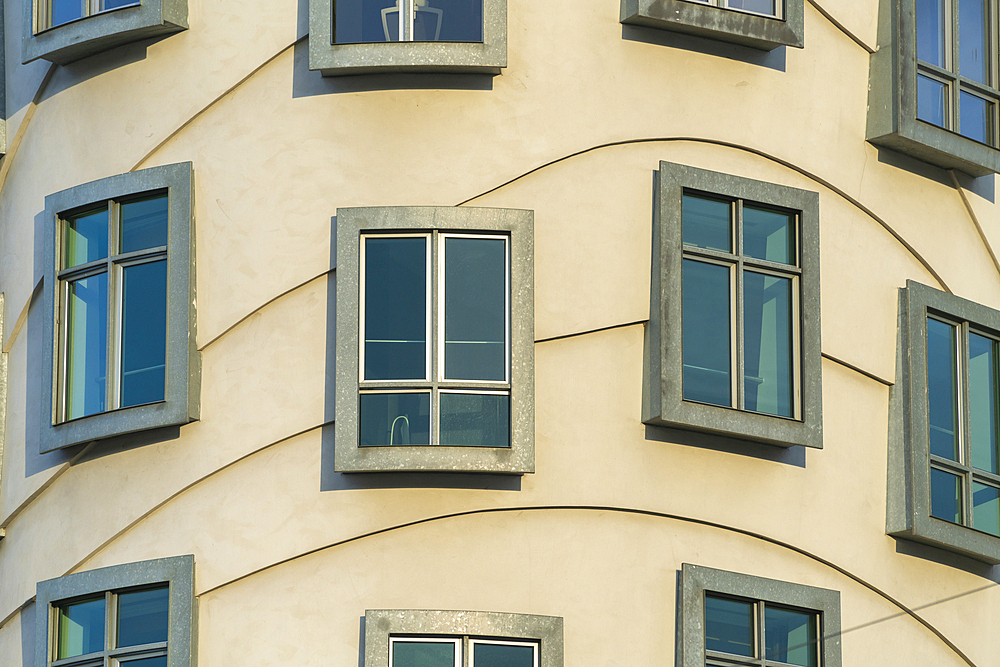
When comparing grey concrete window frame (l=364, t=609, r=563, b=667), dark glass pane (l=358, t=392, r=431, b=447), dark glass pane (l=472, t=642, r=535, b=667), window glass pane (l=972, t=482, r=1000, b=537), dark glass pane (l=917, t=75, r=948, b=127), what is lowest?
dark glass pane (l=472, t=642, r=535, b=667)

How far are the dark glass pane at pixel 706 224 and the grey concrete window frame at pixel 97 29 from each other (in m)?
4.49

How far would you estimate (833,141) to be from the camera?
1706 cm

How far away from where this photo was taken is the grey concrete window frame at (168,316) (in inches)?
619

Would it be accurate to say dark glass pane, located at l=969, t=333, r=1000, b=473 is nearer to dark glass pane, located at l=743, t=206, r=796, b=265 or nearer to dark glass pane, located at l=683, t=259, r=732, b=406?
dark glass pane, located at l=743, t=206, r=796, b=265

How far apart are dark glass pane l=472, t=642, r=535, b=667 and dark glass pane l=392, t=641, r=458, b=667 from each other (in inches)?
6.9

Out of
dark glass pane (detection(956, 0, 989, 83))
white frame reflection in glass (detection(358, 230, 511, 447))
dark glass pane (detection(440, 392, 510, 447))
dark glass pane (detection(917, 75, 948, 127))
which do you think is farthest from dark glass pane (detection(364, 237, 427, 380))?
dark glass pane (detection(956, 0, 989, 83))

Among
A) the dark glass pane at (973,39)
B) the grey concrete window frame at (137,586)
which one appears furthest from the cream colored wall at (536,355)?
the dark glass pane at (973,39)

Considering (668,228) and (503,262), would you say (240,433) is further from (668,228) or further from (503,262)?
(668,228)

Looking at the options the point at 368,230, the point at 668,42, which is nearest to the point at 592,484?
the point at 368,230

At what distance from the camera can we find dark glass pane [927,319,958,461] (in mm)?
17125

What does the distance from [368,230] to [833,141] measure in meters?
4.27

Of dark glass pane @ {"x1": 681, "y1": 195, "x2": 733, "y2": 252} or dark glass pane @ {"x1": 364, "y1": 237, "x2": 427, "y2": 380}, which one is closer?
dark glass pane @ {"x1": 364, "y1": 237, "x2": 427, "y2": 380}

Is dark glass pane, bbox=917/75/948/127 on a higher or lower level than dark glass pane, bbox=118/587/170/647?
higher

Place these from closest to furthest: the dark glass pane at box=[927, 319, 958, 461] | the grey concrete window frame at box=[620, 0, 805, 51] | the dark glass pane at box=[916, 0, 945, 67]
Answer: the grey concrete window frame at box=[620, 0, 805, 51], the dark glass pane at box=[927, 319, 958, 461], the dark glass pane at box=[916, 0, 945, 67]
